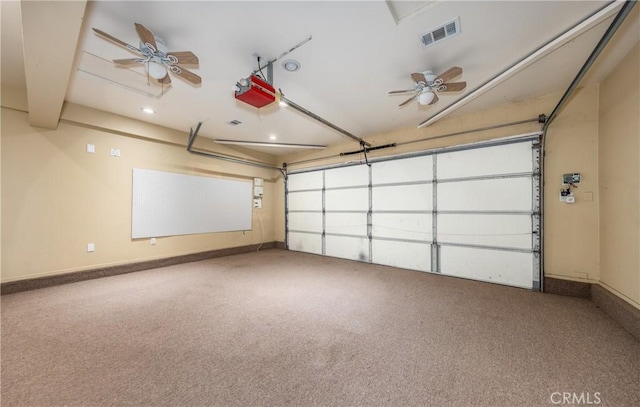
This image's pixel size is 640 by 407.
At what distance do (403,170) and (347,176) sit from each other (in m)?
1.50

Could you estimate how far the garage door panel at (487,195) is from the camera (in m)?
3.79

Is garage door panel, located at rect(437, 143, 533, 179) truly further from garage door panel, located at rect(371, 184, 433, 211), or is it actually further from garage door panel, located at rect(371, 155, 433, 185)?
garage door panel, located at rect(371, 184, 433, 211)

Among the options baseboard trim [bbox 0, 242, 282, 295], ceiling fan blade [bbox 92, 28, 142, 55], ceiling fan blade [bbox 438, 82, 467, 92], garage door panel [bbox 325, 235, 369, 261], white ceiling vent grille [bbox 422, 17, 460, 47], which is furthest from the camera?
garage door panel [bbox 325, 235, 369, 261]

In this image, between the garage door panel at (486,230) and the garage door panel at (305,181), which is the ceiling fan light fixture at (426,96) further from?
the garage door panel at (305,181)

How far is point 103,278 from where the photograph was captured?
4.17 meters

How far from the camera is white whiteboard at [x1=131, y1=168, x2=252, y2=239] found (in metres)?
4.76

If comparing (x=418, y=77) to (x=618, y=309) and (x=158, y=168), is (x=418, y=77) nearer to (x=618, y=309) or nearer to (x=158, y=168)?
(x=618, y=309)

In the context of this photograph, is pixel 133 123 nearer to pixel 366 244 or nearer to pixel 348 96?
pixel 348 96

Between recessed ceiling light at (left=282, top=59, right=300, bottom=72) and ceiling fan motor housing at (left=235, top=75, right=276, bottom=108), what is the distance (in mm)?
408

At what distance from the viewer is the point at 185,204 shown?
5449 millimetres

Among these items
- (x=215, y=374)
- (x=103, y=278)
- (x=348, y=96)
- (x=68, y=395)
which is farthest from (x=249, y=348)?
(x=103, y=278)

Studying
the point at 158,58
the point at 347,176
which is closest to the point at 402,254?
the point at 347,176

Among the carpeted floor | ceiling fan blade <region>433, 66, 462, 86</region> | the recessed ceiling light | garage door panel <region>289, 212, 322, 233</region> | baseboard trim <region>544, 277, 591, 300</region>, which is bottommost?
the carpeted floor

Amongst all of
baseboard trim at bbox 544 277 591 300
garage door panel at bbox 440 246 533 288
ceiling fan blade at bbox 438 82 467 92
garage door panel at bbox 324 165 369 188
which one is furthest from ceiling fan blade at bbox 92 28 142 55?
baseboard trim at bbox 544 277 591 300
